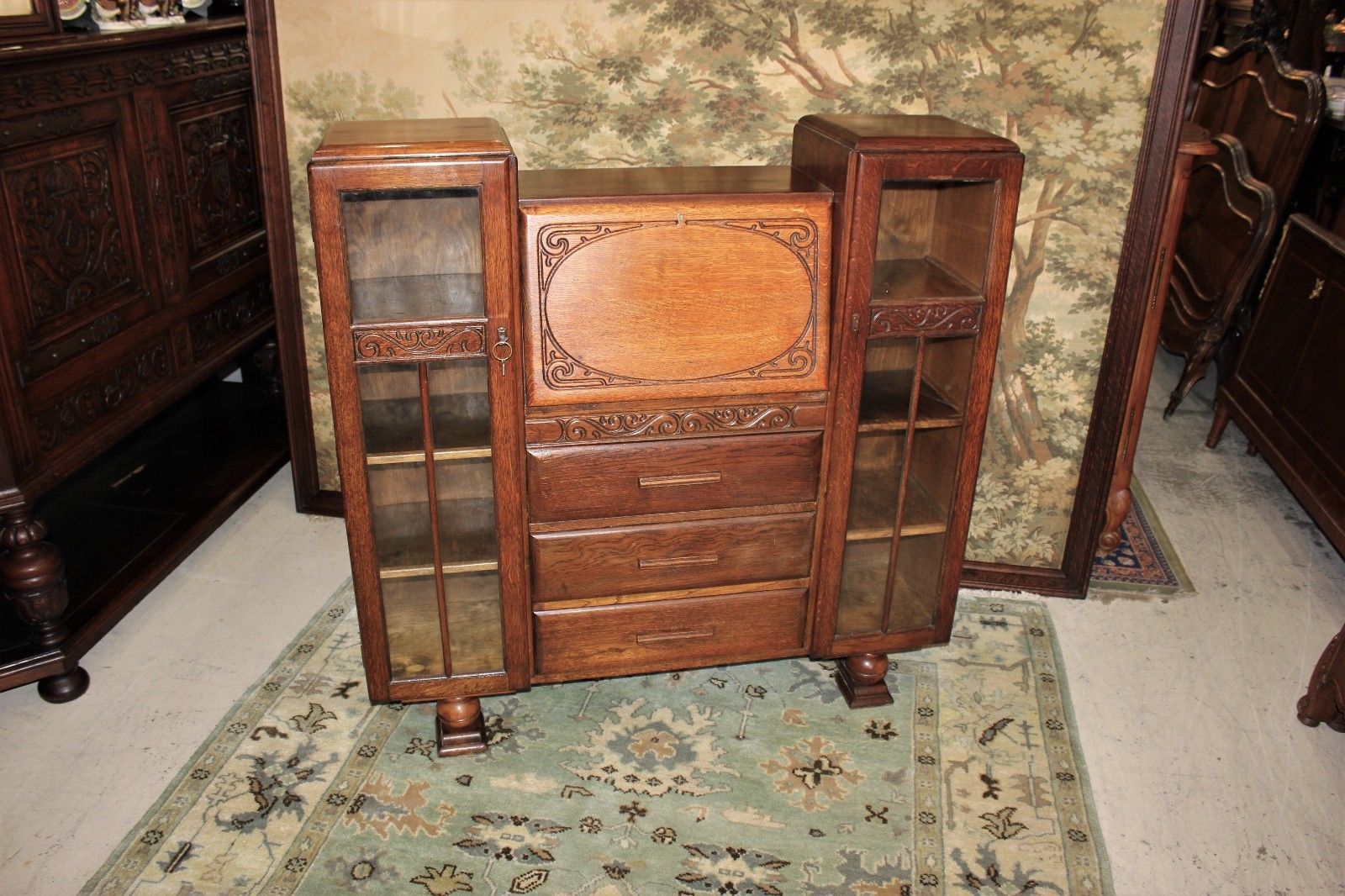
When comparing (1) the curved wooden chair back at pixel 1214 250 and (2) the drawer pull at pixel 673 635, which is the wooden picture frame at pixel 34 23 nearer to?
(2) the drawer pull at pixel 673 635

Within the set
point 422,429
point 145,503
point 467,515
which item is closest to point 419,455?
point 422,429

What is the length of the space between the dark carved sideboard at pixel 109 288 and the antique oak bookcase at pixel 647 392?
737mm

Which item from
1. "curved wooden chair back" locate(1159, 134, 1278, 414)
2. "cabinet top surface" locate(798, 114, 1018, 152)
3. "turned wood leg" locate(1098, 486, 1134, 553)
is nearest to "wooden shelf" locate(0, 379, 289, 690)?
"cabinet top surface" locate(798, 114, 1018, 152)

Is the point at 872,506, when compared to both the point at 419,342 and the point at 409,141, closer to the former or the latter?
the point at 419,342

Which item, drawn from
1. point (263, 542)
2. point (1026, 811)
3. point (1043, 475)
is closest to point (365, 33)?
point (263, 542)

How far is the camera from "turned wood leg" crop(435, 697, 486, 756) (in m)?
2.09

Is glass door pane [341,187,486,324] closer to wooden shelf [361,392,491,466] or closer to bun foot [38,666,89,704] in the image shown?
wooden shelf [361,392,491,466]

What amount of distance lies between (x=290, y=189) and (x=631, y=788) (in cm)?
167

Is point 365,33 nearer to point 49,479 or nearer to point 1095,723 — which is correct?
point 49,479

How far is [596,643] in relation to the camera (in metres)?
2.07

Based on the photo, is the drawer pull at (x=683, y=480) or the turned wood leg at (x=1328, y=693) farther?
the turned wood leg at (x=1328, y=693)

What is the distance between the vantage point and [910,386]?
2.03 meters

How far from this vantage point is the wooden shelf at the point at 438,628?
1.99m

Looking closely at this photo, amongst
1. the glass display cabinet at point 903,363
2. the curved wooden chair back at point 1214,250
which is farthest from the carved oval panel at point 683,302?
the curved wooden chair back at point 1214,250
